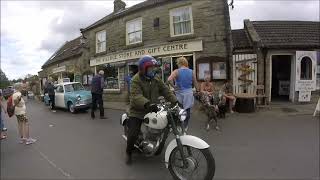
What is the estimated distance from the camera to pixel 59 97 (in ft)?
52.1

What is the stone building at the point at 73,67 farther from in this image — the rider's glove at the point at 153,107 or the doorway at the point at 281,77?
the rider's glove at the point at 153,107

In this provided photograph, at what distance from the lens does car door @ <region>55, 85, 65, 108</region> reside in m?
15.6

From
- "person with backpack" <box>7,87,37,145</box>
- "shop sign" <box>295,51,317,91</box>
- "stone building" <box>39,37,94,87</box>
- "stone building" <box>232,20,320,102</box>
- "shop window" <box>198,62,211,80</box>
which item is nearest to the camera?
"person with backpack" <box>7,87,37,145</box>

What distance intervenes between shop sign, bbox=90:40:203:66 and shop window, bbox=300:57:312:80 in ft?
18.5

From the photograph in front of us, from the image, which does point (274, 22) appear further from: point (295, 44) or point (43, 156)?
point (43, 156)

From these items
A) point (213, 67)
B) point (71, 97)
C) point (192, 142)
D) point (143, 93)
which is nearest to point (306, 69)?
point (213, 67)

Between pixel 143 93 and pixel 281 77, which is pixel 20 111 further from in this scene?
pixel 281 77

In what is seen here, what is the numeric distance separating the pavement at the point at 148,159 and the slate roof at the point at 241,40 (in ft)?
22.0

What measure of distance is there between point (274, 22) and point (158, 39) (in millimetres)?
7053

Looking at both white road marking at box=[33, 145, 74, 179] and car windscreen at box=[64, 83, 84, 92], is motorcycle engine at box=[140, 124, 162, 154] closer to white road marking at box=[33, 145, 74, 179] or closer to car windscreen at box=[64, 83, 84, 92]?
white road marking at box=[33, 145, 74, 179]

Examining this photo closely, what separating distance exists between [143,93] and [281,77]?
15240 mm

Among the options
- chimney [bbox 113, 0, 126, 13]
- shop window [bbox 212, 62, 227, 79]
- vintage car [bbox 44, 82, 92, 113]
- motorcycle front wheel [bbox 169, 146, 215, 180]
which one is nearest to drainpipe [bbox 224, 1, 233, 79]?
shop window [bbox 212, 62, 227, 79]

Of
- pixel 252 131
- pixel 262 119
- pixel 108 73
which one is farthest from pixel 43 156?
pixel 108 73

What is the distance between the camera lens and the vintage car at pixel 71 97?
14.6 m
